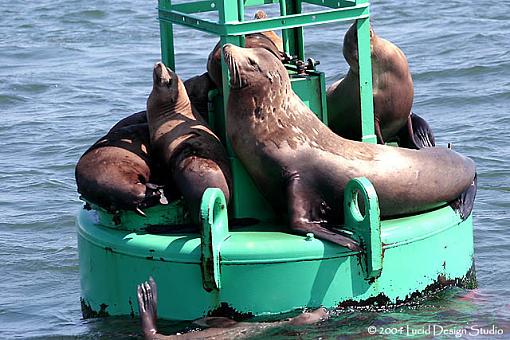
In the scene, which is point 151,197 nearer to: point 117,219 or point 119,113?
point 117,219

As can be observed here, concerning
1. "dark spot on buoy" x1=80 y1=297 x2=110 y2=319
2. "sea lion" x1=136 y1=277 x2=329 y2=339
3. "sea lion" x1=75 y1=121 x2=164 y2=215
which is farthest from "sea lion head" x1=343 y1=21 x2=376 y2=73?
"dark spot on buoy" x1=80 y1=297 x2=110 y2=319

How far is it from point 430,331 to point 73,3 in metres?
12.9

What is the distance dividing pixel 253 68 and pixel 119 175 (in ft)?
2.63

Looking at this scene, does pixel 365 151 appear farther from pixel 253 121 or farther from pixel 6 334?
pixel 6 334

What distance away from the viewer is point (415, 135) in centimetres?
636

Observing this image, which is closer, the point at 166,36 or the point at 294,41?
the point at 166,36

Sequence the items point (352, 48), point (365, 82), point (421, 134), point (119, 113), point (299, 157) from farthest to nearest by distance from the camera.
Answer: point (119, 113) → point (421, 134) → point (352, 48) → point (365, 82) → point (299, 157)

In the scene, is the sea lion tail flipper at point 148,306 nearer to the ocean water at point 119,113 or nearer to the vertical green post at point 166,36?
the ocean water at point 119,113

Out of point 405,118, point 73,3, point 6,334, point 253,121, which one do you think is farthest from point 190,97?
point 73,3

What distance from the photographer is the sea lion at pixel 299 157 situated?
219 inches

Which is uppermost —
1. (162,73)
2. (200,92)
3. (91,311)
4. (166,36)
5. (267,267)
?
(166,36)

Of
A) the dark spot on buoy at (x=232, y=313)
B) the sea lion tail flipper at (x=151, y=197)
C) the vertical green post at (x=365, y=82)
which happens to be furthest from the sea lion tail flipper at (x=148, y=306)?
the vertical green post at (x=365, y=82)

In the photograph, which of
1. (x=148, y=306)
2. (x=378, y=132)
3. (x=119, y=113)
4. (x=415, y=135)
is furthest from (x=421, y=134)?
(x=119, y=113)

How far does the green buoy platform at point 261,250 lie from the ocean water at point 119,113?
13 centimetres
